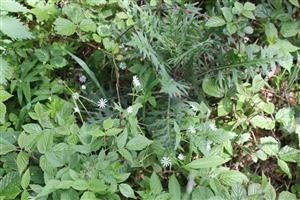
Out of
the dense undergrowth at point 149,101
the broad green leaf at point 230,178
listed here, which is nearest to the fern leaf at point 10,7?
the dense undergrowth at point 149,101

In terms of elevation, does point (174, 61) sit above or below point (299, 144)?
above

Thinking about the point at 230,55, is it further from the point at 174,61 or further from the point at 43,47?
the point at 43,47

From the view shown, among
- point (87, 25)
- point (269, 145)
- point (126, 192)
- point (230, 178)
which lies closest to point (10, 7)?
point (87, 25)

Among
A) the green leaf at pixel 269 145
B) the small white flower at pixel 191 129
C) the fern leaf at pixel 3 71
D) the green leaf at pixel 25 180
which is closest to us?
the green leaf at pixel 25 180

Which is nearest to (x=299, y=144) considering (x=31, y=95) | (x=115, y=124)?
(x=115, y=124)

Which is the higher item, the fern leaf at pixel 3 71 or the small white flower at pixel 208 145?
the fern leaf at pixel 3 71

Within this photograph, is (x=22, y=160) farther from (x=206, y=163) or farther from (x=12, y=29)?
(x=206, y=163)

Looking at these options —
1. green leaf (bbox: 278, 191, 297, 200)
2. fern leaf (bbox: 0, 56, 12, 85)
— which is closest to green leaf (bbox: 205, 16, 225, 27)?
green leaf (bbox: 278, 191, 297, 200)

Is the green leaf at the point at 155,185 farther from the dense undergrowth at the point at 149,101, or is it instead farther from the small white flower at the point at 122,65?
the small white flower at the point at 122,65

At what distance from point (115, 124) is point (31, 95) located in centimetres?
43

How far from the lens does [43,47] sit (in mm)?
2043

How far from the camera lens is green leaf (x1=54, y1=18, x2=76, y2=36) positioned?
1.97 metres

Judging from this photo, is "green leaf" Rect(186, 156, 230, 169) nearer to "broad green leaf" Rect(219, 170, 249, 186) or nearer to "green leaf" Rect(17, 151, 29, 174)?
"broad green leaf" Rect(219, 170, 249, 186)

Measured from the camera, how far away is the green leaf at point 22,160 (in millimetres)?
1621
